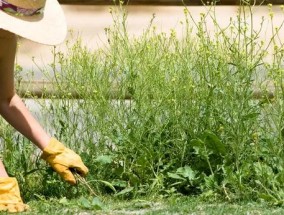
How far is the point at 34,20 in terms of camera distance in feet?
18.6

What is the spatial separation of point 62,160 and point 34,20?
2.52 ft

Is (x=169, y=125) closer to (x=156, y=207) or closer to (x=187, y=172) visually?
(x=187, y=172)

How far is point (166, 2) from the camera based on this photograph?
7.61 m

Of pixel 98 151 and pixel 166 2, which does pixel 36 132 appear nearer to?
pixel 98 151

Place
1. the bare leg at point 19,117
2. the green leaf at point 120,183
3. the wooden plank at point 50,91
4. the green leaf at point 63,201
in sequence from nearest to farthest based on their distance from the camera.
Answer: the green leaf at point 63,201
the bare leg at point 19,117
the green leaf at point 120,183
the wooden plank at point 50,91

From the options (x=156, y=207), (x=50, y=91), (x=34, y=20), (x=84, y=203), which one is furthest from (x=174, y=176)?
(x=50, y=91)

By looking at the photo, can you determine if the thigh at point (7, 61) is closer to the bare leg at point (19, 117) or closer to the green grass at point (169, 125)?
the bare leg at point (19, 117)

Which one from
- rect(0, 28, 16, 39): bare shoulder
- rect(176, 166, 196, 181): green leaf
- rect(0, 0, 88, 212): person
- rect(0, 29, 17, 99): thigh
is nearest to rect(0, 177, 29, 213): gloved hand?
rect(0, 0, 88, 212): person

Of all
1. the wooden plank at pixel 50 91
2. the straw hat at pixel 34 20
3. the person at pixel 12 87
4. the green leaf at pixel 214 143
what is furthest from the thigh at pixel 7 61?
the green leaf at pixel 214 143

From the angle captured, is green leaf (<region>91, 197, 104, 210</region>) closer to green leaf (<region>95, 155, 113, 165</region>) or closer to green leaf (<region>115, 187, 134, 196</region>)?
green leaf (<region>115, 187, 134, 196</region>)

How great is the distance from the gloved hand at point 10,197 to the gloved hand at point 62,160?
10.2 inches

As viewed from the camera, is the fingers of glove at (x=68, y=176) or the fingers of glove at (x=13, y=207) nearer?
the fingers of glove at (x=13, y=207)

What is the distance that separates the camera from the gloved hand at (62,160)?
231 inches

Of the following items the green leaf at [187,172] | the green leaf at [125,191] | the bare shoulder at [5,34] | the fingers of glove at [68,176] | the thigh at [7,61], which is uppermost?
the bare shoulder at [5,34]
